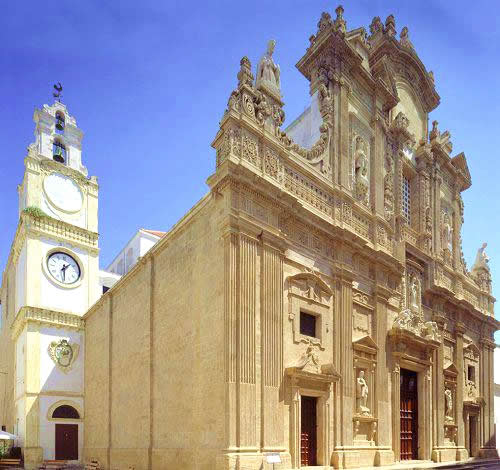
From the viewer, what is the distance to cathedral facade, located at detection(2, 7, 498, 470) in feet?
47.5

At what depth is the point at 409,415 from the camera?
72.6 feet

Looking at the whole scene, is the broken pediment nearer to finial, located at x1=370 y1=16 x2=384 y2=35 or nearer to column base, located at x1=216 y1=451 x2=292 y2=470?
column base, located at x1=216 y1=451 x2=292 y2=470

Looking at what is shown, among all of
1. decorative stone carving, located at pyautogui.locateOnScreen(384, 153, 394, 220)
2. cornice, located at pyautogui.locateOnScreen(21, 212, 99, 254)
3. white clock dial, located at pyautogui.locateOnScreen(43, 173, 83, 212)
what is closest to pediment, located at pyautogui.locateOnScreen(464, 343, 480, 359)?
decorative stone carving, located at pyautogui.locateOnScreen(384, 153, 394, 220)

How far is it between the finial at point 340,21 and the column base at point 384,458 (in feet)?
49.5

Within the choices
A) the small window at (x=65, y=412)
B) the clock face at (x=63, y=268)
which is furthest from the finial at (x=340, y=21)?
the small window at (x=65, y=412)

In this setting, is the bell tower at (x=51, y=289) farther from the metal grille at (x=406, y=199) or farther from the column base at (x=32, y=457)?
the metal grille at (x=406, y=199)

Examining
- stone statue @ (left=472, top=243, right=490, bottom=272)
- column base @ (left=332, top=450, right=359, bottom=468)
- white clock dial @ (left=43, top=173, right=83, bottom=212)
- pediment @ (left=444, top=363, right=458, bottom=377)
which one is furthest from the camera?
stone statue @ (left=472, top=243, right=490, bottom=272)

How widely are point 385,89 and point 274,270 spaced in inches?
445

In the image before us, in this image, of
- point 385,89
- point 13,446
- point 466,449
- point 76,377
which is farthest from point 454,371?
point 13,446

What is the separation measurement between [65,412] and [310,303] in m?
16.2

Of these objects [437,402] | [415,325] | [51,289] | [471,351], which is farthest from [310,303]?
[51,289]

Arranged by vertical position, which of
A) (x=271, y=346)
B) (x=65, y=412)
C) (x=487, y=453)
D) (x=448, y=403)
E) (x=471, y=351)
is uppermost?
(x=271, y=346)

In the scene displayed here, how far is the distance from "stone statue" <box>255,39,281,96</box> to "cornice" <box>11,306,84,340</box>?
1705cm

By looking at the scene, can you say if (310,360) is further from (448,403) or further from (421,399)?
(448,403)
